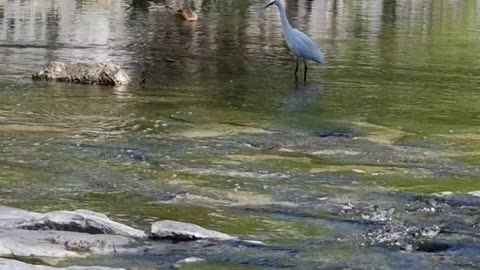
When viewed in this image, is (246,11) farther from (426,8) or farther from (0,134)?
(0,134)

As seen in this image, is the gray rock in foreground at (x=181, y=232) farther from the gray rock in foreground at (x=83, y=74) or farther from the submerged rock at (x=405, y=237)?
the gray rock in foreground at (x=83, y=74)

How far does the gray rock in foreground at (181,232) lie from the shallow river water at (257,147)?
0.11 m

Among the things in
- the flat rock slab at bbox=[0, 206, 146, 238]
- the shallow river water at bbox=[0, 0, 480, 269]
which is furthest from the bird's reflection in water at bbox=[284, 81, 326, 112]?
the flat rock slab at bbox=[0, 206, 146, 238]

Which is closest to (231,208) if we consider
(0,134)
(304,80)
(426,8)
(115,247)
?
(115,247)

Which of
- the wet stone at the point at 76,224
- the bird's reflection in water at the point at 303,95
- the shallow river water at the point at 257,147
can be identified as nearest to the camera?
the wet stone at the point at 76,224

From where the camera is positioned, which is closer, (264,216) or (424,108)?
(264,216)

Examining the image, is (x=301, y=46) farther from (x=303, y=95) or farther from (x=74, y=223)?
(x=74, y=223)

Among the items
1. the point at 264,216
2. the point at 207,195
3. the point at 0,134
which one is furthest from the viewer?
the point at 0,134

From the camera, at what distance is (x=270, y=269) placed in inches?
233

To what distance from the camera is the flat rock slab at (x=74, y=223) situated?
6.37 meters

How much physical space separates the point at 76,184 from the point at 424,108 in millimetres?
6381

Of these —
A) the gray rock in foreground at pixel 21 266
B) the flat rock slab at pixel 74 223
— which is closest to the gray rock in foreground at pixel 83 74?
the flat rock slab at pixel 74 223

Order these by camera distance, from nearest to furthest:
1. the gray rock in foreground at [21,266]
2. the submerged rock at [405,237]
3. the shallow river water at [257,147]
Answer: the gray rock in foreground at [21,266], the submerged rock at [405,237], the shallow river water at [257,147]

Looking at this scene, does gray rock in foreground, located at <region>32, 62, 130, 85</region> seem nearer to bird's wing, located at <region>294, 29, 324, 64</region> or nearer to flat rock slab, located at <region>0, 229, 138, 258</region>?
bird's wing, located at <region>294, 29, 324, 64</region>
